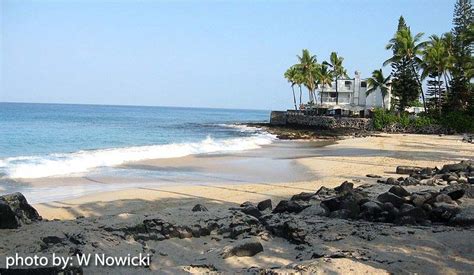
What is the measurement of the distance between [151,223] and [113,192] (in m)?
6.69

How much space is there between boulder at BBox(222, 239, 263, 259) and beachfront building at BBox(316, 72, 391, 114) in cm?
5752

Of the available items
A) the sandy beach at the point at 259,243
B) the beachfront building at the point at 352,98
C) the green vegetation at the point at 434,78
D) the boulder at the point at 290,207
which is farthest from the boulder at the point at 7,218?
the beachfront building at the point at 352,98

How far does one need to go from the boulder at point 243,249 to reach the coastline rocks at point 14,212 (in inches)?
124

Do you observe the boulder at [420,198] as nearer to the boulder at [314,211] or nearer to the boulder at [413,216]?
the boulder at [413,216]

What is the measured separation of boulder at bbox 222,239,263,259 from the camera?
559cm

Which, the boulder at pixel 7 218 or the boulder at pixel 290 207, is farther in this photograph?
the boulder at pixel 290 207

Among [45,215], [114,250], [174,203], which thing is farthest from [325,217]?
[45,215]

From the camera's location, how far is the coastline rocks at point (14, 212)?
6.39 m

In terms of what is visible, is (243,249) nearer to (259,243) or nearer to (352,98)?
(259,243)

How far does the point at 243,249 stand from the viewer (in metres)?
5.62

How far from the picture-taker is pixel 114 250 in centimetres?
559

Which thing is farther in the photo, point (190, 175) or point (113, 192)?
point (190, 175)

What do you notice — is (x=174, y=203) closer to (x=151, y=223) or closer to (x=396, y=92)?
(x=151, y=223)

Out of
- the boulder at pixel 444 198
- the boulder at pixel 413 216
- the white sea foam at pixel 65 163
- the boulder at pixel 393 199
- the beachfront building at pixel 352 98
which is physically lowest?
the white sea foam at pixel 65 163
